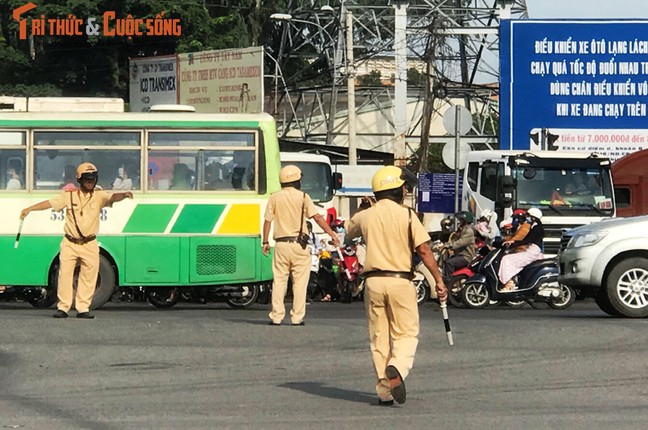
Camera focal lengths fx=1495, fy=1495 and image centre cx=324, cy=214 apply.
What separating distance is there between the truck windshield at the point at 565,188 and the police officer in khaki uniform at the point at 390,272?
54.1ft

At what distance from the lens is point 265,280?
20.2 meters

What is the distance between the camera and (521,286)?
72.7 ft

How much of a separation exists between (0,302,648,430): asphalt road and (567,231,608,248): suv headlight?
4.51 feet

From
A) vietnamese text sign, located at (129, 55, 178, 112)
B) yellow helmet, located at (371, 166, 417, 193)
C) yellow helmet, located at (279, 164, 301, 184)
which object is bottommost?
yellow helmet, located at (371, 166, 417, 193)

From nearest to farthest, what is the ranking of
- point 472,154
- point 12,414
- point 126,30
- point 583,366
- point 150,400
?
point 12,414
point 150,400
point 583,366
point 472,154
point 126,30

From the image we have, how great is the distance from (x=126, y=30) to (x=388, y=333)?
1827 inches

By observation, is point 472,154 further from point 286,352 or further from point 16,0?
point 16,0

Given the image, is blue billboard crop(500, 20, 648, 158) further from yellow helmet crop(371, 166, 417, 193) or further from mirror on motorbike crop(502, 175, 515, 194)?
yellow helmet crop(371, 166, 417, 193)

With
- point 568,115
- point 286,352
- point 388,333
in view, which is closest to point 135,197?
point 286,352

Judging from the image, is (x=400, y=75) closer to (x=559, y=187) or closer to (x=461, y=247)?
(x=559, y=187)

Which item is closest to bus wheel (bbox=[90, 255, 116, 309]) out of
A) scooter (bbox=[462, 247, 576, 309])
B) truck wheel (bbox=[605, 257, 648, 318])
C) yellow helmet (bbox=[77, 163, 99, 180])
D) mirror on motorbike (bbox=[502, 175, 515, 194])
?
yellow helmet (bbox=[77, 163, 99, 180])

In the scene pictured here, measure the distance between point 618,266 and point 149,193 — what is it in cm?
638

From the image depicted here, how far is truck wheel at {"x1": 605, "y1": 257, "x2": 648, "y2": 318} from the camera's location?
17891 mm

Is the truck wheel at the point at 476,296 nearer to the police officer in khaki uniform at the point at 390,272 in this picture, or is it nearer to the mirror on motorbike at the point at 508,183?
the mirror on motorbike at the point at 508,183
